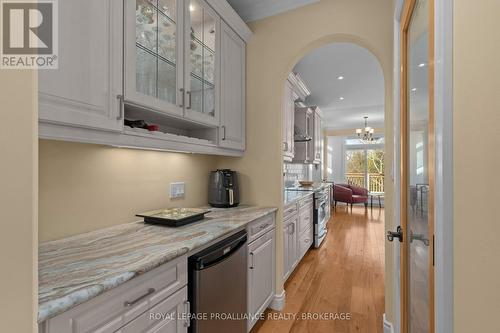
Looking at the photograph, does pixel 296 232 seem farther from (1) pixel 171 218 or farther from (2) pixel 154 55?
(2) pixel 154 55

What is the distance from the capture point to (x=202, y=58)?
1778 millimetres

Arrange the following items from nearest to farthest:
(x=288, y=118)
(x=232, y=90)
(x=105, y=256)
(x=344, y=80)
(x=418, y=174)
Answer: (x=105, y=256) < (x=418, y=174) < (x=232, y=90) < (x=288, y=118) < (x=344, y=80)

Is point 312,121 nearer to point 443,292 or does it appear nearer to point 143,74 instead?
point 143,74

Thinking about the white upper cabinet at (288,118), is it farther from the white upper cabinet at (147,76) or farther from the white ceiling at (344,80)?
the white upper cabinet at (147,76)

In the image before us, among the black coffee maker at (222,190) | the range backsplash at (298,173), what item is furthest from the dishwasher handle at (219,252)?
the range backsplash at (298,173)

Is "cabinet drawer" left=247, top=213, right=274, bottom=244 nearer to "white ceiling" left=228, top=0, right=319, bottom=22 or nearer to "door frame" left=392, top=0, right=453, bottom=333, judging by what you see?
"door frame" left=392, top=0, right=453, bottom=333

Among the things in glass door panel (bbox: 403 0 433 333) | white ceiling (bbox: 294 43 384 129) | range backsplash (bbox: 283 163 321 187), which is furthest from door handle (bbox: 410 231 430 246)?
range backsplash (bbox: 283 163 321 187)

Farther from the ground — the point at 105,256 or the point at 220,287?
the point at 105,256

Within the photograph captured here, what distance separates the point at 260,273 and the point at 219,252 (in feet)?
2.52

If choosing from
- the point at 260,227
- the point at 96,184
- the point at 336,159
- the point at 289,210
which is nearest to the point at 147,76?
the point at 96,184

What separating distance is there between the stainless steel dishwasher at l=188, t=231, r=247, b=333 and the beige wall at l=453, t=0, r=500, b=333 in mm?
983

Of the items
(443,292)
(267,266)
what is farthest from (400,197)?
(267,266)

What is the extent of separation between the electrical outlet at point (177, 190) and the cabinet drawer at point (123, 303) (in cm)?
88

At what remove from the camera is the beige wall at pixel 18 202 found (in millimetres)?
Result: 500
